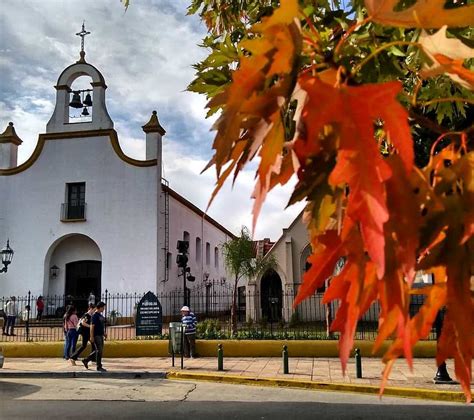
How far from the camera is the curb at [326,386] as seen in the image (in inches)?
398

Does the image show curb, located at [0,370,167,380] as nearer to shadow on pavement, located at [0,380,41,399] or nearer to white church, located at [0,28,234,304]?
shadow on pavement, located at [0,380,41,399]

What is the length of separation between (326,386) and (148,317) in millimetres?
8209

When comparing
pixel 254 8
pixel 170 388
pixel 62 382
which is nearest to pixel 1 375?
pixel 62 382

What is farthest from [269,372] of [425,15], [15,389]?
[425,15]

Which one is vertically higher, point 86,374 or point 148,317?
point 148,317

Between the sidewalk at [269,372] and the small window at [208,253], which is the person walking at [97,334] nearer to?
the sidewalk at [269,372]

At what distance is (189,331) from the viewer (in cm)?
1556

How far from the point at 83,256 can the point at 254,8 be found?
25.4 metres

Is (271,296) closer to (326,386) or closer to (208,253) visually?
(208,253)

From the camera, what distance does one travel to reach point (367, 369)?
42.5 feet

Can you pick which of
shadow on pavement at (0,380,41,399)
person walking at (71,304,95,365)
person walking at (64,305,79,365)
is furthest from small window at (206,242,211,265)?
shadow on pavement at (0,380,41,399)

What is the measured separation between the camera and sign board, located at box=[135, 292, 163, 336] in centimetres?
1759

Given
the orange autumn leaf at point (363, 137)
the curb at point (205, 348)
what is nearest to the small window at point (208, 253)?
the curb at point (205, 348)

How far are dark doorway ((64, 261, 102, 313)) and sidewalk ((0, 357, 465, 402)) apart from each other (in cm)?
1067
